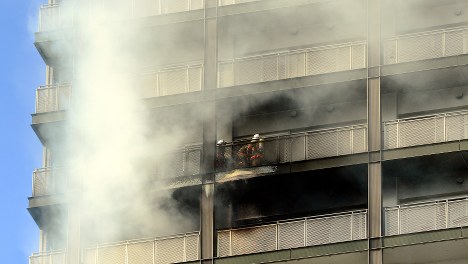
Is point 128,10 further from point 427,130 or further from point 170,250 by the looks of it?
point 427,130

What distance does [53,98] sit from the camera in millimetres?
62938

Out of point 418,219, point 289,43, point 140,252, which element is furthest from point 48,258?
point 418,219

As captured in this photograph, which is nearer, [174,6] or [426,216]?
[426,216]

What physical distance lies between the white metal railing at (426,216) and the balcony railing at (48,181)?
10.5 metres

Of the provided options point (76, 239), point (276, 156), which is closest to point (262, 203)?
point (276, 156)

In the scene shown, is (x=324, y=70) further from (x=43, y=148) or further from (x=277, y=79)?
(x=43, y=148)

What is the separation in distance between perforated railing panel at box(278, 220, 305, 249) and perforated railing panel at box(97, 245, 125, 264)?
4780 mm

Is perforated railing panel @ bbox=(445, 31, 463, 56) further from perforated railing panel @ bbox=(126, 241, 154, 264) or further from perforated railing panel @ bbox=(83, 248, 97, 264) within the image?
perforated railing panel @ bbox=(83, 248, 97, 264)

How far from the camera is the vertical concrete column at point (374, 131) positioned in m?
56.7

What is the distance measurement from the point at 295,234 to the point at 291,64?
6.05 metres

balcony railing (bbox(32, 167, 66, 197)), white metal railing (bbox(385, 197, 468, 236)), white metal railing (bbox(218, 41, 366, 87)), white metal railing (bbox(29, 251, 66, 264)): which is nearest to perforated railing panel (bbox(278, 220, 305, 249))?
white metal railing (bbox(385, 197, 468, 236))

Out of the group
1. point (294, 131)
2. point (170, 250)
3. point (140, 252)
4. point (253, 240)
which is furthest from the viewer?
point (294, 131)

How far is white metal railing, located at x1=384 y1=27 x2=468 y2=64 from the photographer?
59.2 metres

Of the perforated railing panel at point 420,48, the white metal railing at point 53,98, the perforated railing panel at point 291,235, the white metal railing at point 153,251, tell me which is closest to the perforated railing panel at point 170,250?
the white metal railing at point 153,251
